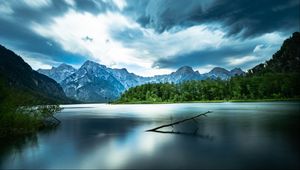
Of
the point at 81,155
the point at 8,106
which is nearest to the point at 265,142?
the point at 81,155

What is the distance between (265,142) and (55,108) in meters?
42.4

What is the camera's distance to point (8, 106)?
37.2 m

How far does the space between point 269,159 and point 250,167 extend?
3.66 metres

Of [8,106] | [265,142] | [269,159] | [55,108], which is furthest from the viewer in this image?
[55,108]

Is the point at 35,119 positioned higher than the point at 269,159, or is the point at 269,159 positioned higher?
the point at 35,119

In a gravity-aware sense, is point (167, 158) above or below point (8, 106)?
below

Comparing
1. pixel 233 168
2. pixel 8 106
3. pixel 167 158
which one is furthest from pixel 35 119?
pixel 233 168

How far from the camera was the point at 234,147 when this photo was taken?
27016 mm

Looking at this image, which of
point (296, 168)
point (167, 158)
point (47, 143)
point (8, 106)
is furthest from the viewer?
point (8, 106)

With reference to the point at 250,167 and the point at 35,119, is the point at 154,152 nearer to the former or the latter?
the point at 250,167

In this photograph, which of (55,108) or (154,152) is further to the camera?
(55,108)

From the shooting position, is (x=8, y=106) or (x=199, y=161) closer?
(x=199, y=161)

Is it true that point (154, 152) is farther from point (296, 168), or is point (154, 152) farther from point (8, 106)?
point (8, 106)

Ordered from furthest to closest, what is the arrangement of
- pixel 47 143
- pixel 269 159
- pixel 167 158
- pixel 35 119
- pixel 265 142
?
pixel 35 119 → pixel 47 143 → pixel 265 142 → pixel 167 158 → pixel 269 159
